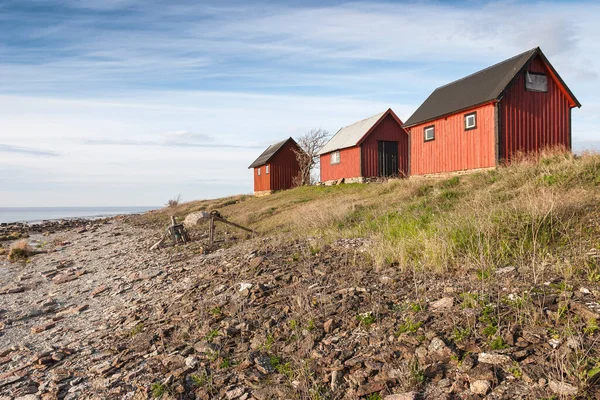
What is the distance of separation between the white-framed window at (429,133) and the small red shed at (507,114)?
3.10ft

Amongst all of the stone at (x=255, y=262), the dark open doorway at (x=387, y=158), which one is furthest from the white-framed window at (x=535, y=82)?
the stone at (x=255, y=262)

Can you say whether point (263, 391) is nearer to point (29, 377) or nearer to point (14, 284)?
point (29, 377)

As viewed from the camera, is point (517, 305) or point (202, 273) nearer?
point (517, 305)

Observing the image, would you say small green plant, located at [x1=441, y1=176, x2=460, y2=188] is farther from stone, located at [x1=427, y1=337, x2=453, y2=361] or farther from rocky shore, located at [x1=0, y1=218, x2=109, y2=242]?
rocky shore, located at [x1=0, y1=218, x2=109, y2=242]

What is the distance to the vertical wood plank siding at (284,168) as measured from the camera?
3853 cm

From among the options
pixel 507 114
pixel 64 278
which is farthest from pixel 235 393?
pixel 507 114

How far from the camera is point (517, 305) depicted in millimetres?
4680

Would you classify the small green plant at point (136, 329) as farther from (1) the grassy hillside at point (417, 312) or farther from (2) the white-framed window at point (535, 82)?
(2) the white-framed window at point (535, 82)

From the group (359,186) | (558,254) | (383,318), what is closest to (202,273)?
(383,318)

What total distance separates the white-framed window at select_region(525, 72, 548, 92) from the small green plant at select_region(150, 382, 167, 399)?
20.8 m

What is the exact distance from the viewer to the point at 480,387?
Answer: 11.7 feet

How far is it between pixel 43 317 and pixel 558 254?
9.84 meters

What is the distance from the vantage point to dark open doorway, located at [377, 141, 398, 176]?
30.2m

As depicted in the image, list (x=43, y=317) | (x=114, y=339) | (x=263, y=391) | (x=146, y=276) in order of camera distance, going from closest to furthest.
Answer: (x=263, y=391) < (x=114, y=339) < (x=43, y=317) < (x=146, y=276)
